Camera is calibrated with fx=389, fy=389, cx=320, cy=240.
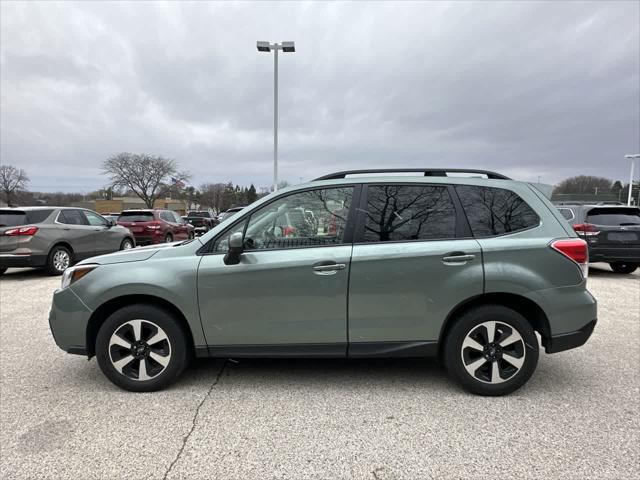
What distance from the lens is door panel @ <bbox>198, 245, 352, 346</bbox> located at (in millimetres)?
3074

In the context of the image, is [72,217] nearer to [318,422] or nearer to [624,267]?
[318,422]

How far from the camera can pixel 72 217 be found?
973cm

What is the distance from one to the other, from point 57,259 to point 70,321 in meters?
7.18

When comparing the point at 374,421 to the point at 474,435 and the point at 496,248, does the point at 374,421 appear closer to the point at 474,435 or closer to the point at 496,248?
the point at 474,435

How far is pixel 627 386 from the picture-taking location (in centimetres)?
336

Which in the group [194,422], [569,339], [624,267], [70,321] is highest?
[70,321]

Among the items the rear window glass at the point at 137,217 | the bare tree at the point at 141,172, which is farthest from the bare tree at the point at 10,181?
the rear window glass at the point at 137,217

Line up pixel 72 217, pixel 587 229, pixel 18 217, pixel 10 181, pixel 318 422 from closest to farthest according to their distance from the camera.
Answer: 1. pixel 318 422
2. pixel 18 217
3. pixel 587 229
4. pixel 72 217
5. pixel 10 181

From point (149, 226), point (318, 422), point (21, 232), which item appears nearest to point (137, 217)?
point (149, 226)

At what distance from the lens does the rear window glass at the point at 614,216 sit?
862 centimetres

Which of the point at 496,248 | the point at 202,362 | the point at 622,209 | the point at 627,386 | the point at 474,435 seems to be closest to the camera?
the point at 474,435

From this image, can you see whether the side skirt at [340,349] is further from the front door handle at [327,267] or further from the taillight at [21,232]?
the taillight at [21,232]

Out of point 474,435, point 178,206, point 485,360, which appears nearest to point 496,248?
point 485,360

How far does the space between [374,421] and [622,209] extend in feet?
29.5
